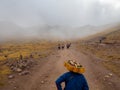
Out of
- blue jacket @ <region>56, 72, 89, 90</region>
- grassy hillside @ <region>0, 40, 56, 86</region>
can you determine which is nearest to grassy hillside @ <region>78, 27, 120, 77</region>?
grassy hillside @ <region>0, 40, 56, 86</region>

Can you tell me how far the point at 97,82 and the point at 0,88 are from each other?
8.11 meters

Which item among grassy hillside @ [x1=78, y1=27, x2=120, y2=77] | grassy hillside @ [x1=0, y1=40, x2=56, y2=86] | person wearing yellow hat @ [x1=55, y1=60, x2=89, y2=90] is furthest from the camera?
grassy hillside @ [x1=78, y1=27, x2=120, y2=77]

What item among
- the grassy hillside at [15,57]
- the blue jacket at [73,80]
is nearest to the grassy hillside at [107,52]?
the grassy hillside at [15,57]

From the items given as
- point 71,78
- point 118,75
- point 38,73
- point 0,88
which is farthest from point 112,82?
point 71,78

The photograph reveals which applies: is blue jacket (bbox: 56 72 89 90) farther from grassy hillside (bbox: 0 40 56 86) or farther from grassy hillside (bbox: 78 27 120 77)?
grassy hillside (bbox: 78 27 120 77)

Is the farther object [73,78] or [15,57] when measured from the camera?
[15,57]

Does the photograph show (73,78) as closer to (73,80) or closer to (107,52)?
(73,80)

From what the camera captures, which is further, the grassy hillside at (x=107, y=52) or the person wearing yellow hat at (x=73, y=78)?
the grassy hillside at (x=107, y=52)

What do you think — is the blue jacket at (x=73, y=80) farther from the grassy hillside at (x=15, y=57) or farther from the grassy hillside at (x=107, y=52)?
the grassy hillside at (x=107, y=52)

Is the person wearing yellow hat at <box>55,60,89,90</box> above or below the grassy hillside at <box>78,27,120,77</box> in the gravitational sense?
above

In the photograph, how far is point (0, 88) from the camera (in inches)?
704

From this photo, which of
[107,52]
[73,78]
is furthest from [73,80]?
[107,52]

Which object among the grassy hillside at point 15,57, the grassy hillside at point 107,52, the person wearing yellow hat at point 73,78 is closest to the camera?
the person wearing yellow hat at point 73,78

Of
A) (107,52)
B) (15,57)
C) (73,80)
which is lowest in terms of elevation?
(15,57)
